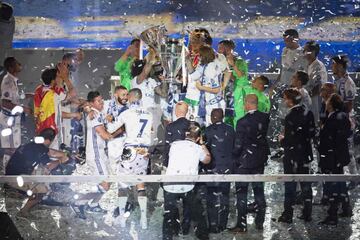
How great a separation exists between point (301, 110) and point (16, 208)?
388cm

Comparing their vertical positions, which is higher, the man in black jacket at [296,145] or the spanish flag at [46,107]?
the spanish flag at [46,107]

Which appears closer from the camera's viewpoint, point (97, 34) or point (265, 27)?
point (97, 34)

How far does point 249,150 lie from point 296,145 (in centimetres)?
66

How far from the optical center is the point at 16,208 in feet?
24.2

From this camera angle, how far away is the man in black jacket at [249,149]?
6320 mm

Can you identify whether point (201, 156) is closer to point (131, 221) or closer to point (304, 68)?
point (131, 221)

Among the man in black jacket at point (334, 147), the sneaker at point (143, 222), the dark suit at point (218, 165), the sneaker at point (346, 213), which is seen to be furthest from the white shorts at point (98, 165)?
the sneaker at point (346, 213)

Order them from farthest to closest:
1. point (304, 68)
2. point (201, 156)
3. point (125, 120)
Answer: point (304, 68)
point (125, 120)
point (201, 156)

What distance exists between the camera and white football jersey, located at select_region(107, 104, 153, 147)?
6.53 metres

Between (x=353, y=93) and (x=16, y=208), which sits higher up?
(x=353, y=93)

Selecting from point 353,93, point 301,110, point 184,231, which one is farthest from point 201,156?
point 353,93

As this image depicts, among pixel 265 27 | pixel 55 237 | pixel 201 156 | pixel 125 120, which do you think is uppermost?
pixel 265 27

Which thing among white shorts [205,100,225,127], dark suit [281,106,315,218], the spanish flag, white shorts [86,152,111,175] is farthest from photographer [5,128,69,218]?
dark suit [281,106,315,218]

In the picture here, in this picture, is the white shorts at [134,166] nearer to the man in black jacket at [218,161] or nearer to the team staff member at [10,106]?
the man in black jacket at [218,161]
